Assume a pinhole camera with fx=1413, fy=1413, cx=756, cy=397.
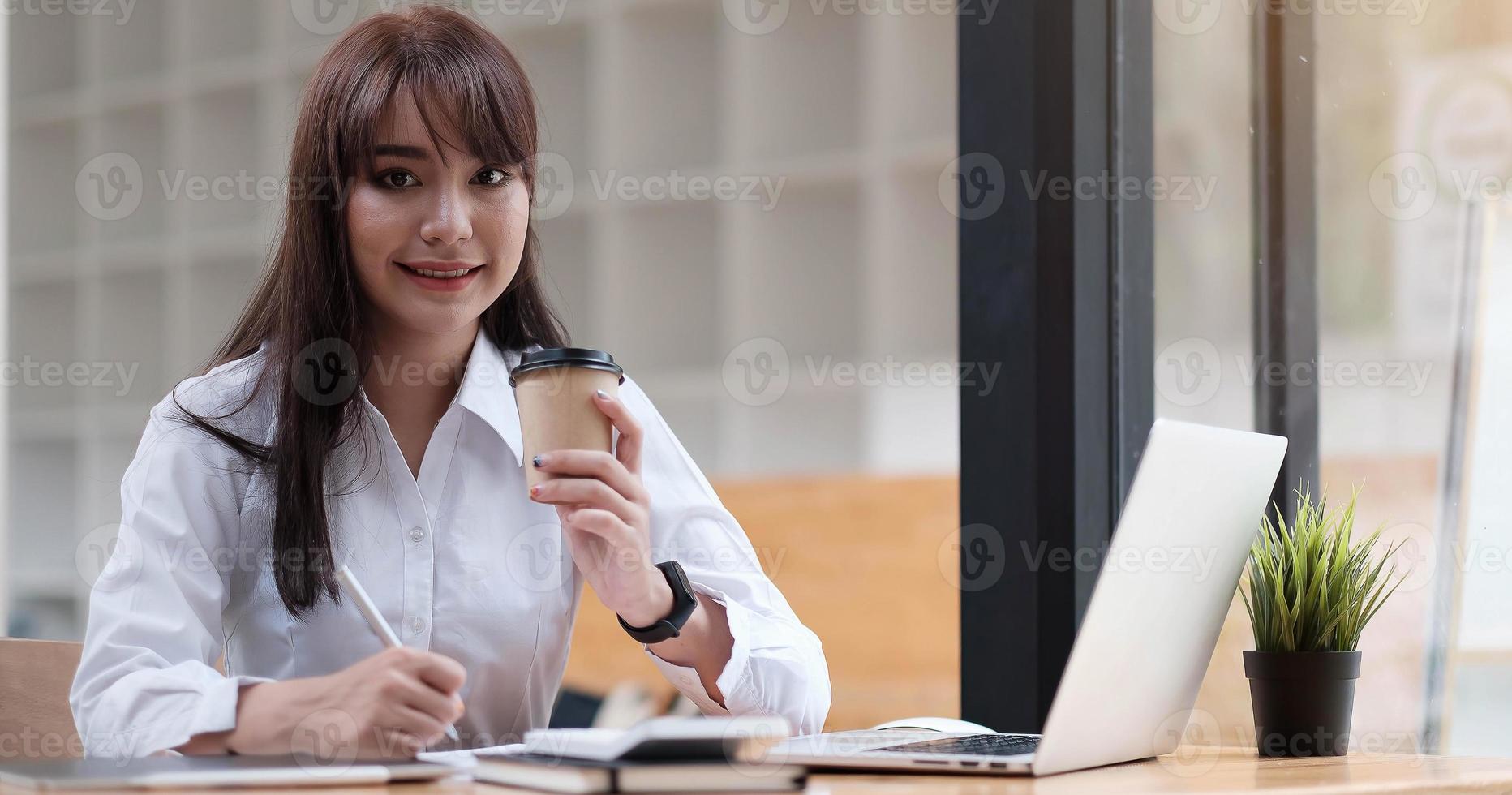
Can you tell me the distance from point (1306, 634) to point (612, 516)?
2.08 ft

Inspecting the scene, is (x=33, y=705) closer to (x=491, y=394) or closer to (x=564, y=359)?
(x=491, y=394)

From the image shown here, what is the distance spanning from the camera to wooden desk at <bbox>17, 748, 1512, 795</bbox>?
876mm

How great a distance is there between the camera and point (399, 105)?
1355 millimetres

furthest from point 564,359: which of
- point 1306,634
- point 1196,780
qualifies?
point 1306,634

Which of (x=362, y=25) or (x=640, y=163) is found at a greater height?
(x=640, y=163)

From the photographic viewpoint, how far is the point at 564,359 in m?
1.02

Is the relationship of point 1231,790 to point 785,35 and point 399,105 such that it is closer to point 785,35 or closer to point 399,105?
point 399,105

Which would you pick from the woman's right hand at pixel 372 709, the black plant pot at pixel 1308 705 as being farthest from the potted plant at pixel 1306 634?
the woman's right hand at pixel 372 709

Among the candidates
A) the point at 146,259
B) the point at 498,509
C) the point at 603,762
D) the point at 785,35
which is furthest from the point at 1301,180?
the point at 146,259

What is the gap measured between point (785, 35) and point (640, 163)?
1.79 ft

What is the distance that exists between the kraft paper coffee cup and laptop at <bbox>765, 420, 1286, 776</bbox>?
28 cm

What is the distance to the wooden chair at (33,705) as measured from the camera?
4.62 feet

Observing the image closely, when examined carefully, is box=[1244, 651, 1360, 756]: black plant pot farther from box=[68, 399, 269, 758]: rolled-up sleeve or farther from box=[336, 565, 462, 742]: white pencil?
box=[68, 399, 269, 758]: rolled-up sleeve

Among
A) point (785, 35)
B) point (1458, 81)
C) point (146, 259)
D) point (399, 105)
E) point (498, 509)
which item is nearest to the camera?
point (399, 105)
